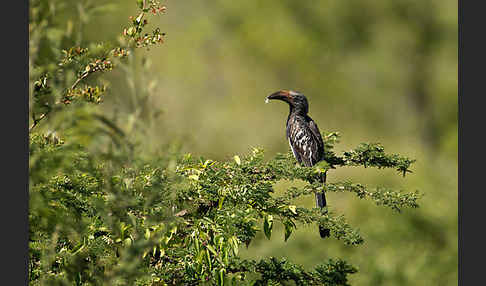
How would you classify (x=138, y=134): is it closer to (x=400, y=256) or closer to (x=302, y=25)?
(x=400, y=256)

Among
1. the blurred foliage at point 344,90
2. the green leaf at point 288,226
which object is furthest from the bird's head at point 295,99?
the blurred foliage at point 344,90

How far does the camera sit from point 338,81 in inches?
408

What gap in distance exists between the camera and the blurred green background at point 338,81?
7.56 meters

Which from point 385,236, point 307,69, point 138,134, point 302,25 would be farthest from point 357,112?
point 138,134

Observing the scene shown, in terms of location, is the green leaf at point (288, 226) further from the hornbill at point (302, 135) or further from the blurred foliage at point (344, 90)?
the blurred foliage at point (344, 90)

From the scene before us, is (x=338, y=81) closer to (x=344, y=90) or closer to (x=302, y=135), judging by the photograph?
(x=344, y=90)

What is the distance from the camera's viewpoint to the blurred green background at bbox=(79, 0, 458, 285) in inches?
298

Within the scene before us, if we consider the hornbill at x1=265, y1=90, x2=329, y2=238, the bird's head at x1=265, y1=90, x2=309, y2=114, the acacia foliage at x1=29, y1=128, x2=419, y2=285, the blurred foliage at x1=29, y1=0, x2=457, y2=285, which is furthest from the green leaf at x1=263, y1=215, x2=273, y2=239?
the blurred foliage at x1=29, y1=0, x2=457, y2=285

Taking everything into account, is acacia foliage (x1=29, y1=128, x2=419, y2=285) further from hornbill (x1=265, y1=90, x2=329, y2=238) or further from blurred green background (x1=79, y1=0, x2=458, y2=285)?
blurred green background (x1=79, y1=0, x2=458, y2=285)

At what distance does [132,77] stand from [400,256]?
5775 millimetres

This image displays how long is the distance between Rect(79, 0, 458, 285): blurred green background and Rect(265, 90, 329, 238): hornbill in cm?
369

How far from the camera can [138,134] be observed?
1.17m

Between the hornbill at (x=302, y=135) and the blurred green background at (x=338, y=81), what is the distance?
12.1 feet

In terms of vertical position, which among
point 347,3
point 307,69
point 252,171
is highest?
point 347,3
